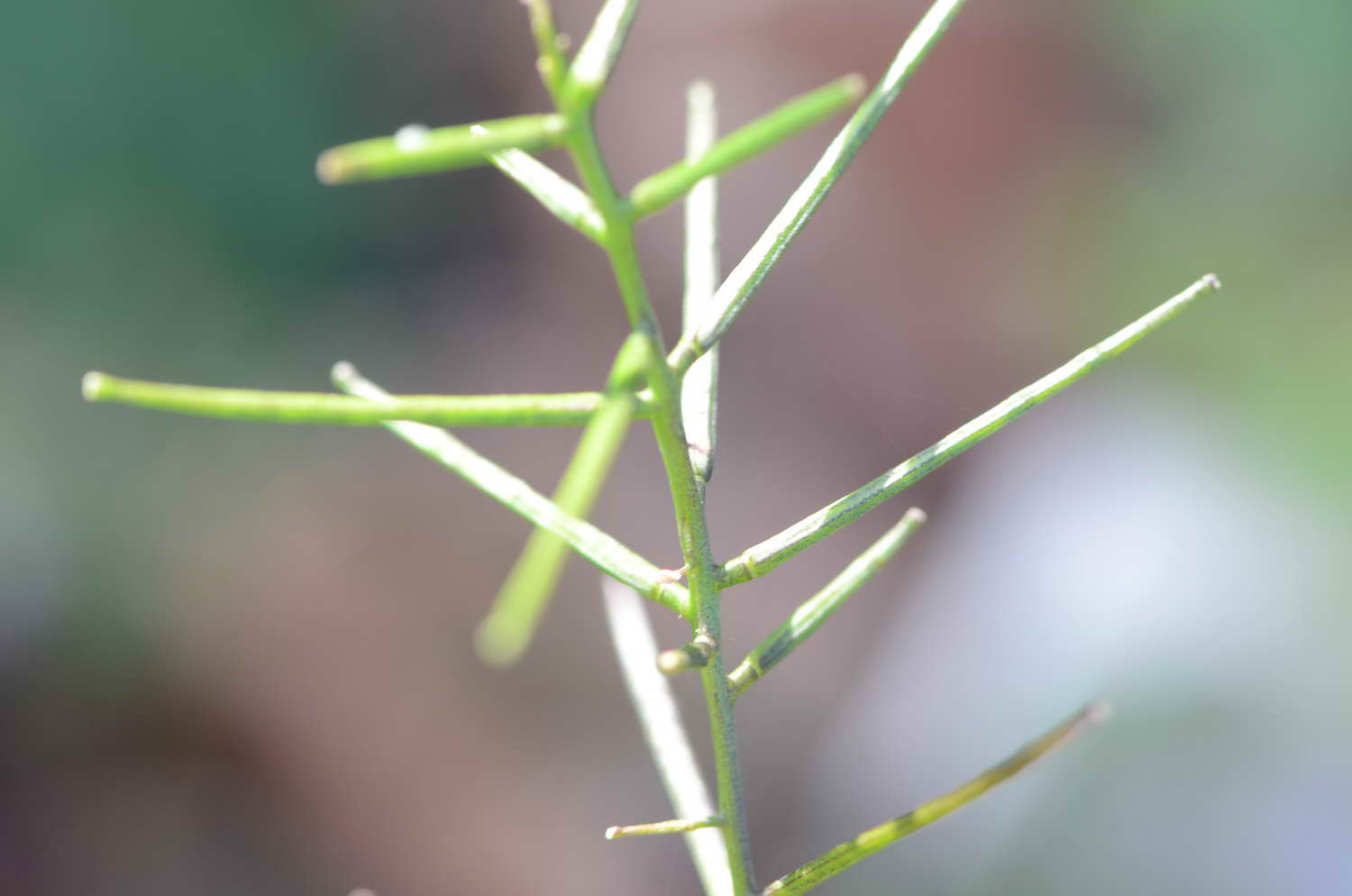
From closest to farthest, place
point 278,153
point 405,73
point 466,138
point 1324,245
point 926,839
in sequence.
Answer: point 466,138
point 926,839
point 1324,245
point 278,153
point 405,73

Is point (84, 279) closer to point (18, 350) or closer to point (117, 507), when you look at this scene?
point (18, 350)

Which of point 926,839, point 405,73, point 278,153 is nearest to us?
point 926,839

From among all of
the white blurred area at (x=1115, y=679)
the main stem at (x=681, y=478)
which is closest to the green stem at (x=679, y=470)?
Answer: the main stem at (x=681, y=478)

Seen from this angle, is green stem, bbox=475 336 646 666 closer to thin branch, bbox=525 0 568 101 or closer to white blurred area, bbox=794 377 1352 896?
thin branch, bbox=525 0 568 101

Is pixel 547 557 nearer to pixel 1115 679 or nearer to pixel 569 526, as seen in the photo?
pixel 569 526

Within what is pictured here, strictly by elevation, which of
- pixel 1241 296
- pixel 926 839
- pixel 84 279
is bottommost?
pixel 926 839

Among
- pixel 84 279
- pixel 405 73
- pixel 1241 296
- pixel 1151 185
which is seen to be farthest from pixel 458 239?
pixel 1241 296

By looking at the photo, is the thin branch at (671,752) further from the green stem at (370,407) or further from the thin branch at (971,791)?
the green stem at (370,407)

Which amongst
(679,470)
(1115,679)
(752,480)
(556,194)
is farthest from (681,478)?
(752,480)
